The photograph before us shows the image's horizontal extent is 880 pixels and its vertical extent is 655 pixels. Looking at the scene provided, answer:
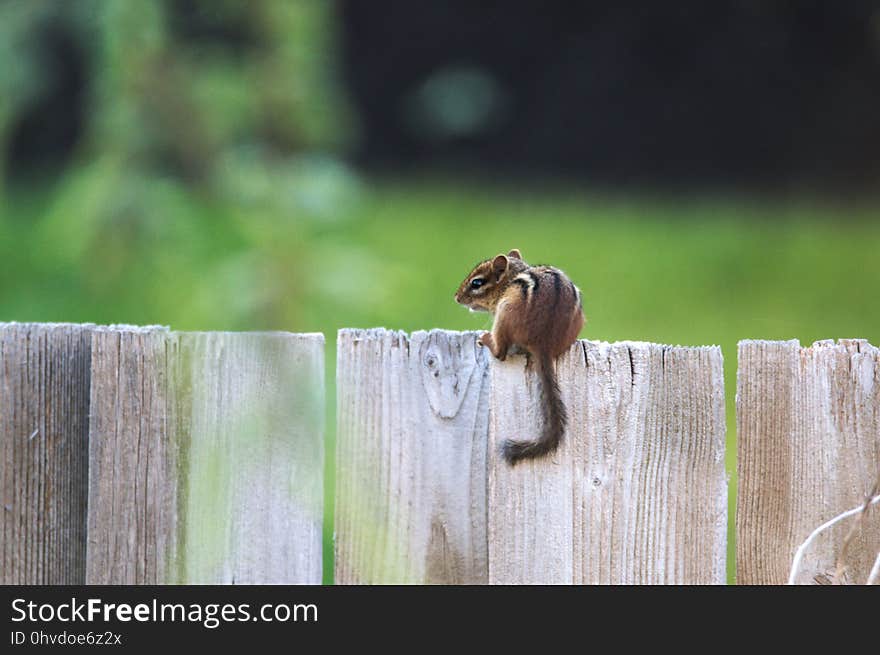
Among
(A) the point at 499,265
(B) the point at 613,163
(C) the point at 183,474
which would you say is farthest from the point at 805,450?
(B) the point at 613,163

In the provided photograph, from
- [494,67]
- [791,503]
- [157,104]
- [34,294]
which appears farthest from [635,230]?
[157,104]

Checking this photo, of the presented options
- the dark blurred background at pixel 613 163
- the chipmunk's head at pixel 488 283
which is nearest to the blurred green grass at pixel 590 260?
the dark blurred background at pixel 613 163

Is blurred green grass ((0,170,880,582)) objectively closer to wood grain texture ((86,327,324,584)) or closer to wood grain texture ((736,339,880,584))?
wood grain texture ((86,327,324,584))

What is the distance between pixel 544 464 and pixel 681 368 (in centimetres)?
27

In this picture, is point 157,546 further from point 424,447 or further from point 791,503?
point 791,503

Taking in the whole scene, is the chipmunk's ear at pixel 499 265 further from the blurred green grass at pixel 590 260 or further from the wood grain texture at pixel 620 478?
the wood grain texture at pixel 620 478

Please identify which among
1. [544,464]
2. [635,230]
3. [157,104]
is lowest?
[544,464]

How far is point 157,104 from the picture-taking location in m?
1.41

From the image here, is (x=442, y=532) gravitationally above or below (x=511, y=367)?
below

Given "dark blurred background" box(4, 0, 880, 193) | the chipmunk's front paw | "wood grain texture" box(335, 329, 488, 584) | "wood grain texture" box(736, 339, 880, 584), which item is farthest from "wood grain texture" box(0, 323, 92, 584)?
"dark blurred background" box(4, 0, 880, 193)

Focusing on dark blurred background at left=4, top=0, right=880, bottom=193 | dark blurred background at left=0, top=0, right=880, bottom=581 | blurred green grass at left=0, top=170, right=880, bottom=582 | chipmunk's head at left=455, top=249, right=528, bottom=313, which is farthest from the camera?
dark blurred background at left=4, top=0, right=880, bottom=193

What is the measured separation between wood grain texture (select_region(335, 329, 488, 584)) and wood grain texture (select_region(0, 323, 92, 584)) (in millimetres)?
451

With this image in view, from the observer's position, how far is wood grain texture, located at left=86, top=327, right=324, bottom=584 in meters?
1.75

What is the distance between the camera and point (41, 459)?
1.81 metres
